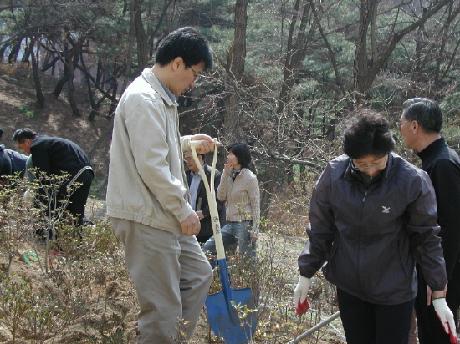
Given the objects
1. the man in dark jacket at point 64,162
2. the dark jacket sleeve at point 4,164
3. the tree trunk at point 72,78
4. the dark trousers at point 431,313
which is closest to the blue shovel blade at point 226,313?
the dark trousers at point 431,313

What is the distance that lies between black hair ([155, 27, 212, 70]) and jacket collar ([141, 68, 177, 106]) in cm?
9

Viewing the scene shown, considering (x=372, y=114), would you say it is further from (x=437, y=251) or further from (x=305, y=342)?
(x=305, y=342)

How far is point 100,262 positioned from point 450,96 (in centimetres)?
1164

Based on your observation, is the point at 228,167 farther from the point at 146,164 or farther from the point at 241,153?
the point at 146,164

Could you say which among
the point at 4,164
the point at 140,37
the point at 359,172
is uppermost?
the point at 140,37

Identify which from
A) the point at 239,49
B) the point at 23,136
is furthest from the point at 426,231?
the point at 239,49

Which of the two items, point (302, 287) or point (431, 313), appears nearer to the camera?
point (302, 287)

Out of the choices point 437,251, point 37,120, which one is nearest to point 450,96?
point 437,251

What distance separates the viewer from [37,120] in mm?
23141

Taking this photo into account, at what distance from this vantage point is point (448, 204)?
3.29 m

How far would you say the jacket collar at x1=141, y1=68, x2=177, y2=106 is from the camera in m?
3.10

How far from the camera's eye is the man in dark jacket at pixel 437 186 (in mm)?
3293

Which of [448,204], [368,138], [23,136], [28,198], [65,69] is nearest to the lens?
[368,138]

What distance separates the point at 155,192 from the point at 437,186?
1.47 meters
